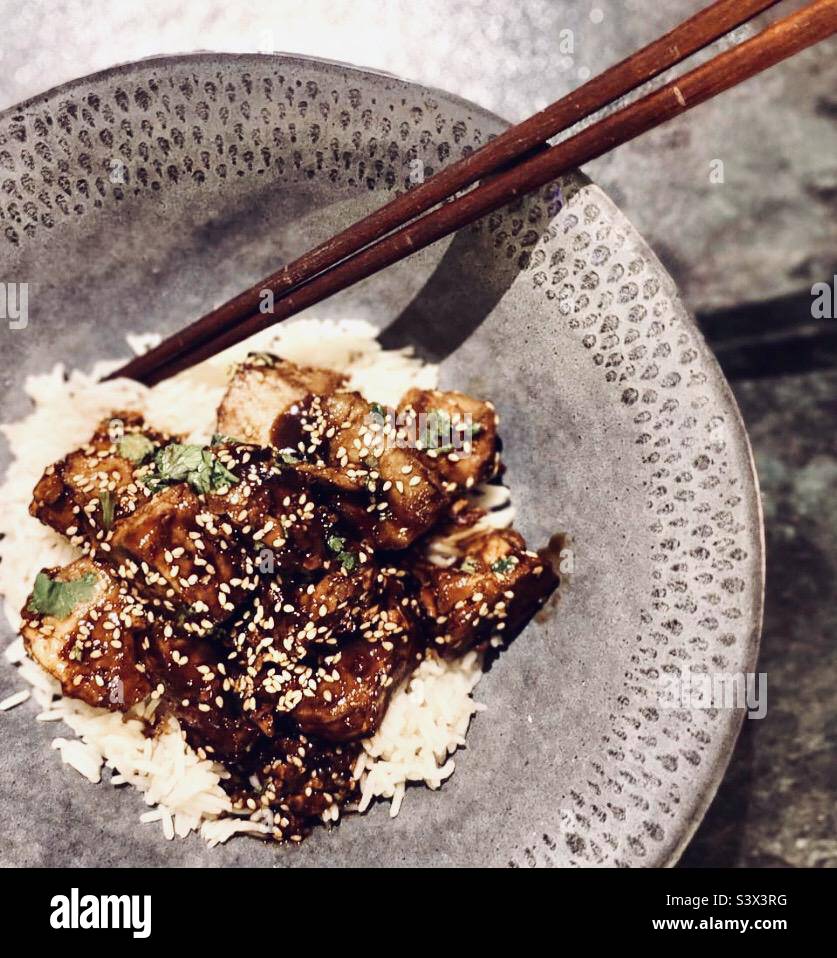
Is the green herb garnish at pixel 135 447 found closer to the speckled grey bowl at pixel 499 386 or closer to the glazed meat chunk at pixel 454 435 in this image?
the speckled grey bowl at pixel 499 386

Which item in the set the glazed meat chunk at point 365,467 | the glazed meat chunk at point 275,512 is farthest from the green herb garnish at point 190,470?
the glazed meat chunk at point 365,467

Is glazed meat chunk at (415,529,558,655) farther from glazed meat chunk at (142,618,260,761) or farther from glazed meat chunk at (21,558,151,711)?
glazed meat chunk at (21,558,151,711)

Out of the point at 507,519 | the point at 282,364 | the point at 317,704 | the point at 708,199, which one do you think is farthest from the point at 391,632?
the point at 708,199
